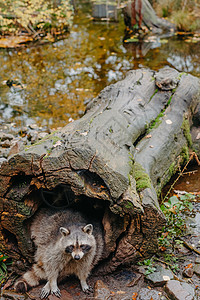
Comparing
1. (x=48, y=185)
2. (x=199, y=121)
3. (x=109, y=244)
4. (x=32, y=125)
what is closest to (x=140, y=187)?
(x=109, y=244)

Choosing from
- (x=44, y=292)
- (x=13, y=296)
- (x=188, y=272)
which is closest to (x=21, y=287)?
(x=13, y=296)

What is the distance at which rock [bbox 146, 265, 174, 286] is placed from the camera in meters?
3.51

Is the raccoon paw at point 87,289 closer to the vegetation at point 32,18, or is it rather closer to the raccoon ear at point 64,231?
the raccoon ear at point 64,231

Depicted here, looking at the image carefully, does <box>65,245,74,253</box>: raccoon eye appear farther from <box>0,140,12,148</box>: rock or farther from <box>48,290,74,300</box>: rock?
<box>0,140,12,148</box>: rock

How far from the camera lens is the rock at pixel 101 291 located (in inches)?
134

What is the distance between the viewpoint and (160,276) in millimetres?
3559

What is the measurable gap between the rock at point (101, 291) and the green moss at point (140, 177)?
1076 mm

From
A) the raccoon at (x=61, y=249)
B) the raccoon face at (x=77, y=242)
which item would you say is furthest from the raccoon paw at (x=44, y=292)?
the raccoon face at (x=77, y=242)

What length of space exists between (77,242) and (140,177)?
95 cm

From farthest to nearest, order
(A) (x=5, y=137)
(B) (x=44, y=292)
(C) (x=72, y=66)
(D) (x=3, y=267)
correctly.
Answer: (C) (x=72, y=66) → (A) (x=5, y=137) → (D) (x=3, y=267) → (B) (x=44, y=292)

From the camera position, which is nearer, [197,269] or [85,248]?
[85,248]

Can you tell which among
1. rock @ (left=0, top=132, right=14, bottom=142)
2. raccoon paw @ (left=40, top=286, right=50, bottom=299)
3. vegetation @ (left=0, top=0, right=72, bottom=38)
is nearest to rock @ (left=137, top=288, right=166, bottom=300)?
raccoon paw @ (left=40, top=286, right=50, bottom=299)

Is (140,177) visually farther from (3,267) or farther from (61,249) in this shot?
(3,267)

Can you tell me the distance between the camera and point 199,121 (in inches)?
227
